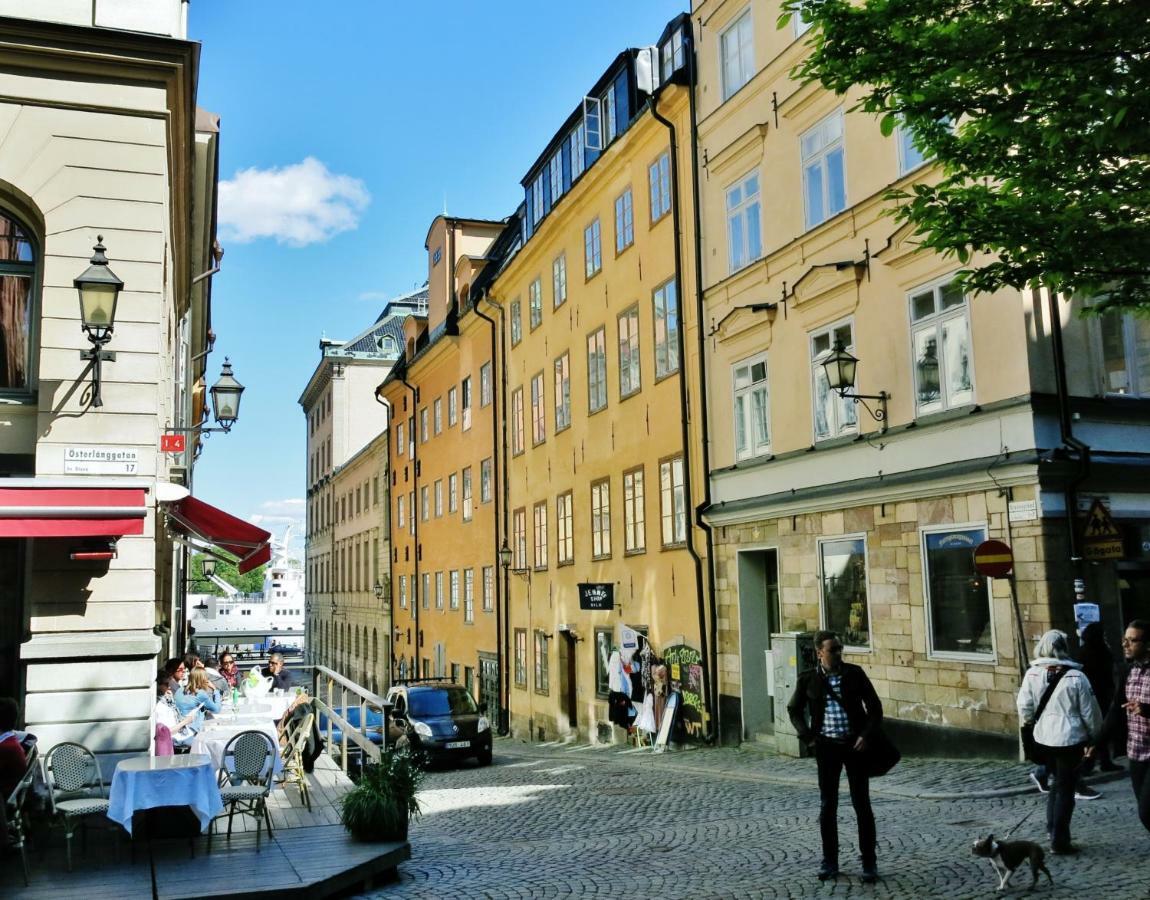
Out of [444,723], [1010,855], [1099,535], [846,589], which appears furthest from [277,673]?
[1010,855]

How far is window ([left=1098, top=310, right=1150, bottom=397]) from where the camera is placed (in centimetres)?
1396

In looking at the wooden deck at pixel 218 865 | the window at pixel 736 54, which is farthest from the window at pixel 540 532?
the wooden deck at pixel 218 865

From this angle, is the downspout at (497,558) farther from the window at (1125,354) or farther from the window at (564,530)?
the window at (1125,354)

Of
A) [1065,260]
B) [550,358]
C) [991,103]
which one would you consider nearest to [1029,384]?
[1065,260]

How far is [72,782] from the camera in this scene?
30.9ft

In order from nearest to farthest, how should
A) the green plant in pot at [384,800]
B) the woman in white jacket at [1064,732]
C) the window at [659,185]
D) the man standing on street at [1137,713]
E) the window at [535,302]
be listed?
the man standing on street at [1137,713]
the woman in white jacket at [1064,732]
the green plant in pot at [384,800]
the window at [659,185]
the window at [535,302]

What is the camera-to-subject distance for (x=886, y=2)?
30.7ft

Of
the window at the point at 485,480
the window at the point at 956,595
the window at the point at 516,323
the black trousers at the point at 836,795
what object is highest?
the window at the point at 516,323

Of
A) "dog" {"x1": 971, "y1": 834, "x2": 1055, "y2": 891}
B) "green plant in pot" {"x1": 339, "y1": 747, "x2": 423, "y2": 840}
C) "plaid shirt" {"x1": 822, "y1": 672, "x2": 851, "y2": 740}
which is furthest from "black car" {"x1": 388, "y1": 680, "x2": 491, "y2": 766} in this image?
"dog" {"x1": 971, "y1": 834, "x2": 1055, "y2": 891}

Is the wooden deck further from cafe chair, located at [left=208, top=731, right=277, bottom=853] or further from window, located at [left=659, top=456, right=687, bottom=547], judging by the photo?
window, located at [left=659, top=456, right=687, bottom=547]

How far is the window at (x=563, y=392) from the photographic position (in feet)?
91.5

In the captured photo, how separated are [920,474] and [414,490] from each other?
31.1 meters

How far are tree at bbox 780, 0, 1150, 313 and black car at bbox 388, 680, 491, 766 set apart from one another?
13366mm

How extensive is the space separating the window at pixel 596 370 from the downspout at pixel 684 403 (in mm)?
4076
